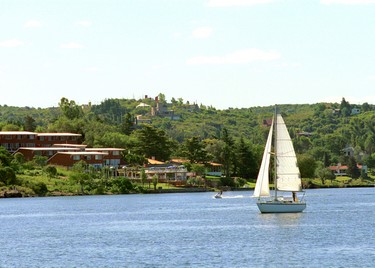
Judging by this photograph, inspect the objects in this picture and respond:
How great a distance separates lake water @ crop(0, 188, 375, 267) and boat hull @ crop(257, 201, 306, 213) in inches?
36.8

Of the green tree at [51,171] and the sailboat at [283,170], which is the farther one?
the green tree at [51,171]

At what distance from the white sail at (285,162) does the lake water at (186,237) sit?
3.17 meters

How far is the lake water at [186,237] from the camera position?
5519 centimetres

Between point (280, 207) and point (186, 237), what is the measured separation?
20.8 m

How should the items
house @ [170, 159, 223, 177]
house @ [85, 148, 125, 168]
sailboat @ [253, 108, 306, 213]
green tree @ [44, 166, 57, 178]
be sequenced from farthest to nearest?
1. house @ [170, 159, 223, 177]
2. house @ [85, 148, 125, 168]
3. green tree @ [44, 166, 57, 178]
4. sailboat @ [253, 108, 306, 213]

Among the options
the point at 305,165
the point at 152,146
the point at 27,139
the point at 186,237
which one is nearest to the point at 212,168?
the point at 152,146

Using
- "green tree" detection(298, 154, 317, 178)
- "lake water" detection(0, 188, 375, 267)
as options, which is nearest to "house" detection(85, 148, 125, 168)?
"green tree" detection(298, 154, 317, 178)

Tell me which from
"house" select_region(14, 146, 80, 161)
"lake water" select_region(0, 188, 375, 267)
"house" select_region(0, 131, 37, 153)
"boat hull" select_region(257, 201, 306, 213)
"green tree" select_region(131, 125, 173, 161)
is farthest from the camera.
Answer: "green tree" select_region(131, 125, 173, 161)

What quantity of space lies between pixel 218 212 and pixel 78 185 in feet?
170

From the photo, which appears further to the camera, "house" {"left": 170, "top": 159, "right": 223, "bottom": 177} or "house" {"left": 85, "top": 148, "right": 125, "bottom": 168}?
"house" {"left": 170, "top": 159, "right": 223, "bottom": 177}

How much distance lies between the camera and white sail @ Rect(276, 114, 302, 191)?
8862 centimetres

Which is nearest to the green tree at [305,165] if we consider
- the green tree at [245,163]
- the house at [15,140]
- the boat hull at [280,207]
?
the green tree at [245,163]

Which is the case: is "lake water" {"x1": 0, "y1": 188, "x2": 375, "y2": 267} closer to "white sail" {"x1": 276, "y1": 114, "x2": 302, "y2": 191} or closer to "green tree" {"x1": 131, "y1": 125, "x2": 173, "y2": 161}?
"white sail" {"x1": 276, "y1": 114, "x2": 302, "y2": 191}

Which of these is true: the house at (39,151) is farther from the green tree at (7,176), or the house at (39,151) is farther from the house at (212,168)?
the green tree at (7,176)
